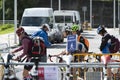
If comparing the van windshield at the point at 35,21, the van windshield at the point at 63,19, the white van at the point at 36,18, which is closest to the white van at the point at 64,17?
the van windshield at the point at 63,19

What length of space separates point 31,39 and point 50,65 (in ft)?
7.02

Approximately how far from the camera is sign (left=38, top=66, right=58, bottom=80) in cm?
921

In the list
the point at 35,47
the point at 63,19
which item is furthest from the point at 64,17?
the point at 35,47

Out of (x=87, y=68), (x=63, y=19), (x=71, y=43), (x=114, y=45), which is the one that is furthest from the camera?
(x=63, y=19)

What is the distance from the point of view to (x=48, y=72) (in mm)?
9281

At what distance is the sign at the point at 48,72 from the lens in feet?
30.2

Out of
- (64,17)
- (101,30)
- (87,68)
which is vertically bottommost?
(87,68)

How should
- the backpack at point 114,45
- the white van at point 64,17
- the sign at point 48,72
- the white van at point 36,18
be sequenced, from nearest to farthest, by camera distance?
the sign at point 48,72 → the backpack at point 114,45 → the white van at point 36,18 → the white van at point 64,17

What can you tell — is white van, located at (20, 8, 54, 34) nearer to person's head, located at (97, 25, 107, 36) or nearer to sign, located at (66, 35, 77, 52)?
person's head, located at (97, 25, 107, 36)

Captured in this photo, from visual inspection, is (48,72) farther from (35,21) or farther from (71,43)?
(35,21)

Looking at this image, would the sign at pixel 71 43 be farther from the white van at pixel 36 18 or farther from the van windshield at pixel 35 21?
the van windshield at pixel 35 21

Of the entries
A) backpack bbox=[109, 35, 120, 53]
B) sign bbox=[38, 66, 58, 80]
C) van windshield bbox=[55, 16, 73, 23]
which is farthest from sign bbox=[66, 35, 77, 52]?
van windshield bbox=[55, 16, 73, 23]

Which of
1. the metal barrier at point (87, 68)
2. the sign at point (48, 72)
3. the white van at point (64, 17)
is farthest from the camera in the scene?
the white van at point (64, 17)

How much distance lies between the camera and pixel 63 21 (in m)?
46.4
